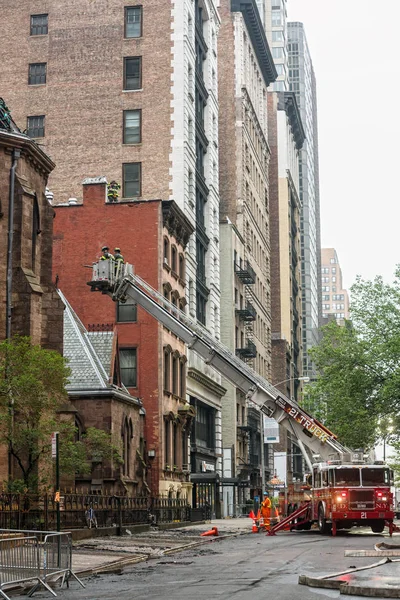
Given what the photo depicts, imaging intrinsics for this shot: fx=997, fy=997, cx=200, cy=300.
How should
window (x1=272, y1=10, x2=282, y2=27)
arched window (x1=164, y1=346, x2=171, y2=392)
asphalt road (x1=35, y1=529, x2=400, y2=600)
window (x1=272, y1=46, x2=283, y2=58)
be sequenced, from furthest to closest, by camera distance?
window (x1=272, y1=46, x2=283, y2=58) → window (x1=272, y1=10, x2=282, y2=27) → arched window (x1=164, y1=346, x2=171, y2=392) → asphalt road (x1=35, y1=529, x2=400, y2=600)

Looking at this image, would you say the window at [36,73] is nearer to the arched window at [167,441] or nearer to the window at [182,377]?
the window at [182,377]

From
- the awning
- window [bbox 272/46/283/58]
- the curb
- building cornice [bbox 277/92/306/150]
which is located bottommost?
the curb

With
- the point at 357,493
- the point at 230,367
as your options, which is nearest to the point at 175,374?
the point at 230,367

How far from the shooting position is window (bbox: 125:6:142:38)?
64062 millimetres

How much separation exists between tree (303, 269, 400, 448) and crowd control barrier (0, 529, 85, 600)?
40.2 meters

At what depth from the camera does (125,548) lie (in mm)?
29469

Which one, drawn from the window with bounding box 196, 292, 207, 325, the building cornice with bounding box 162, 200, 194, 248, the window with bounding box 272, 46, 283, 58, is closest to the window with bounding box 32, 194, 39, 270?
the building cornice with bounding box 162, 200, 194, 248

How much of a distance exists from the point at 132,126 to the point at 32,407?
107ft

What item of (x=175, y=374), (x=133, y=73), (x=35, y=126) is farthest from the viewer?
(x=35, y=126)

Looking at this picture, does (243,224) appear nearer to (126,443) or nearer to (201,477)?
(201,477)

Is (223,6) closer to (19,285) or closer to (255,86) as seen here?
Answer: (255,86)

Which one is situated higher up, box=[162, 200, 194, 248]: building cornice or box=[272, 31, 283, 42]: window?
box=[272, 31, 283, 42]: window

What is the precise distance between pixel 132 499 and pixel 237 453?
3839cm

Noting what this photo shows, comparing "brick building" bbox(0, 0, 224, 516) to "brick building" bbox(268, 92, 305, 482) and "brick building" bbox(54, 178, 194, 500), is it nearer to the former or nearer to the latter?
"brick building" bbox(54, 178, 194, 500)
